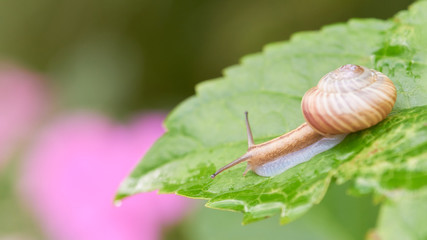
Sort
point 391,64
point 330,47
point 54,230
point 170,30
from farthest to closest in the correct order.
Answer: point 170,30 → point 54,230 → point 330,47 → point 391,64

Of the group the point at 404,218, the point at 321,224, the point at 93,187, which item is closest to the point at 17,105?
the point at 93,187

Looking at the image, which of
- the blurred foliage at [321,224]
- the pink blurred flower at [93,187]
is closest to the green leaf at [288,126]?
the blurred foliage at [321,224]

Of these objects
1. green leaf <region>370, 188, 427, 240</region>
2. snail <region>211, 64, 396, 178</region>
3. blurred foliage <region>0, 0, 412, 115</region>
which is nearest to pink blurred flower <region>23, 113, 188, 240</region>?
blurred foliage <region>0, 0, 412, 115</region>

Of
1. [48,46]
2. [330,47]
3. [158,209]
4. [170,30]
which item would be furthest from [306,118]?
[48,46]

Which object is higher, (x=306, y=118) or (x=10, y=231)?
(x=10, y=231)

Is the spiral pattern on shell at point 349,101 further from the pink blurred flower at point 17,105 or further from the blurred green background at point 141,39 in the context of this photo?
the blurred green background at point 141,39

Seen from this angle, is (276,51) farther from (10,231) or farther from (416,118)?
(10,231)

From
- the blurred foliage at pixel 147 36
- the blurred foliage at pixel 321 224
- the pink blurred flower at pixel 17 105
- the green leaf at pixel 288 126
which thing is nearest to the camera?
the green leaf at pixel 288 126

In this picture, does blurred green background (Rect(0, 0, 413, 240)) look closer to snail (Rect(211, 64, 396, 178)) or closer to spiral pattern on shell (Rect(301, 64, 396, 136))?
snail (Rect(211, 64, 396, 178))
